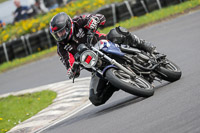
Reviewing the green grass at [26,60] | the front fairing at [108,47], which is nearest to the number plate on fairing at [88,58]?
the front fairing at [108,47]

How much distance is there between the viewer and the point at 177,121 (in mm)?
5488

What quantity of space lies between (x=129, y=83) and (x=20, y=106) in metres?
4.87

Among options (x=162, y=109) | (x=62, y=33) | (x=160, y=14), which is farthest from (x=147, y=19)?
(x=162, y=109)

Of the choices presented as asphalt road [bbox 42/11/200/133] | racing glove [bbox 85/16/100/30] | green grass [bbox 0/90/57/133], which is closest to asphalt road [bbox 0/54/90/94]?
green grass [bbox 0/90/57/133]

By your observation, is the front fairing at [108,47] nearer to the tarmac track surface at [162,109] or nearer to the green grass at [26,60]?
the tarmac track surface at [162,109]

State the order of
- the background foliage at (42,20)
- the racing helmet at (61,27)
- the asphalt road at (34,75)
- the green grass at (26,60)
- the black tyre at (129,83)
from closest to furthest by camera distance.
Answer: the black tyre at (129,83), the racing helmet at (61,27), the asphalt road at (34,75), the green grass at (26,60), the background foliage at (42,20)

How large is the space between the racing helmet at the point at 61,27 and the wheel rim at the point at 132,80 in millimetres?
1130

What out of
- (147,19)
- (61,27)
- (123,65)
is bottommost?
(147,19)

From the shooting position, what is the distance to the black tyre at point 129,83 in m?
7.09

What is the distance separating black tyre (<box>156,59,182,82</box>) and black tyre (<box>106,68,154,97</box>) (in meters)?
0.70

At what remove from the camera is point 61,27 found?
7688 millimetres

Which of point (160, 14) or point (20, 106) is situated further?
point (160, 14)

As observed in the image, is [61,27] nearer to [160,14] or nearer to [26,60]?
[160,14]

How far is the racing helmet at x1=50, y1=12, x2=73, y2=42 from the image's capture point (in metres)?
7.70
